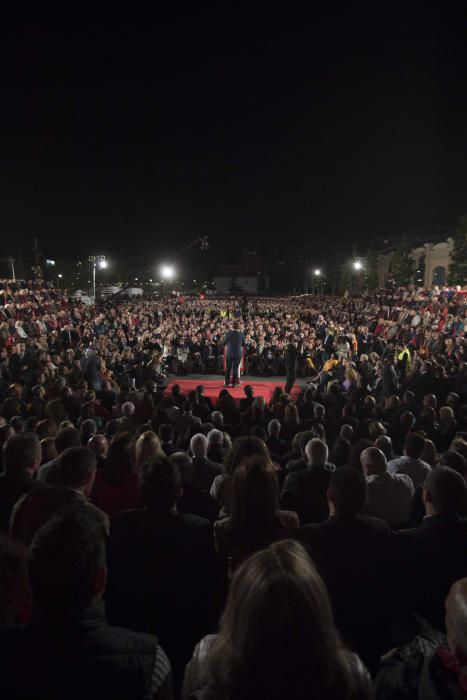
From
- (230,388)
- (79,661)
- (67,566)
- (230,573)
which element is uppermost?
(67,566)

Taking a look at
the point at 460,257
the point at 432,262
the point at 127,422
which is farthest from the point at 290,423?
the point at 432,262

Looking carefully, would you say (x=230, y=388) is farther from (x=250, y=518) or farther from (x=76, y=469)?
(x=250, y=518)

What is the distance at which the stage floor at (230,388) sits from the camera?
15.1 meters

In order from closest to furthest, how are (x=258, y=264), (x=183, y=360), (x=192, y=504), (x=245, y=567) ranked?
(x=245, y=567) → (x=192, y=504) → (x=183, y=360) → (x=258, y=264)

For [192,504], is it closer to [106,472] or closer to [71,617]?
[106,472]

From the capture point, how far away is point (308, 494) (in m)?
4.13

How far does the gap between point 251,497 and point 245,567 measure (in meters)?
1.38

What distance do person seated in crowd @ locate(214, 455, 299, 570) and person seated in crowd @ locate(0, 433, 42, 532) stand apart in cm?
166

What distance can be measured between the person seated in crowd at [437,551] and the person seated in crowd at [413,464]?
214 cm

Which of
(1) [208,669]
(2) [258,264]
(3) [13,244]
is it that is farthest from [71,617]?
(2) [258,264]

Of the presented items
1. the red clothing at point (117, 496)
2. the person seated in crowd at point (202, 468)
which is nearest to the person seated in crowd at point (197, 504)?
the red clothing at point (117, 496)

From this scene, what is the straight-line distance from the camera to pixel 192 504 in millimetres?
3777

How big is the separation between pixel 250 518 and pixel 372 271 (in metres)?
65.6

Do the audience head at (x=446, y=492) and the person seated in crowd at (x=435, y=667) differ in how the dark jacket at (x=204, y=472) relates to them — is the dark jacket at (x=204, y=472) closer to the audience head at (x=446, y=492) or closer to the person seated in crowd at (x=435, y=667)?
the audience head at (x=446, y=492)
